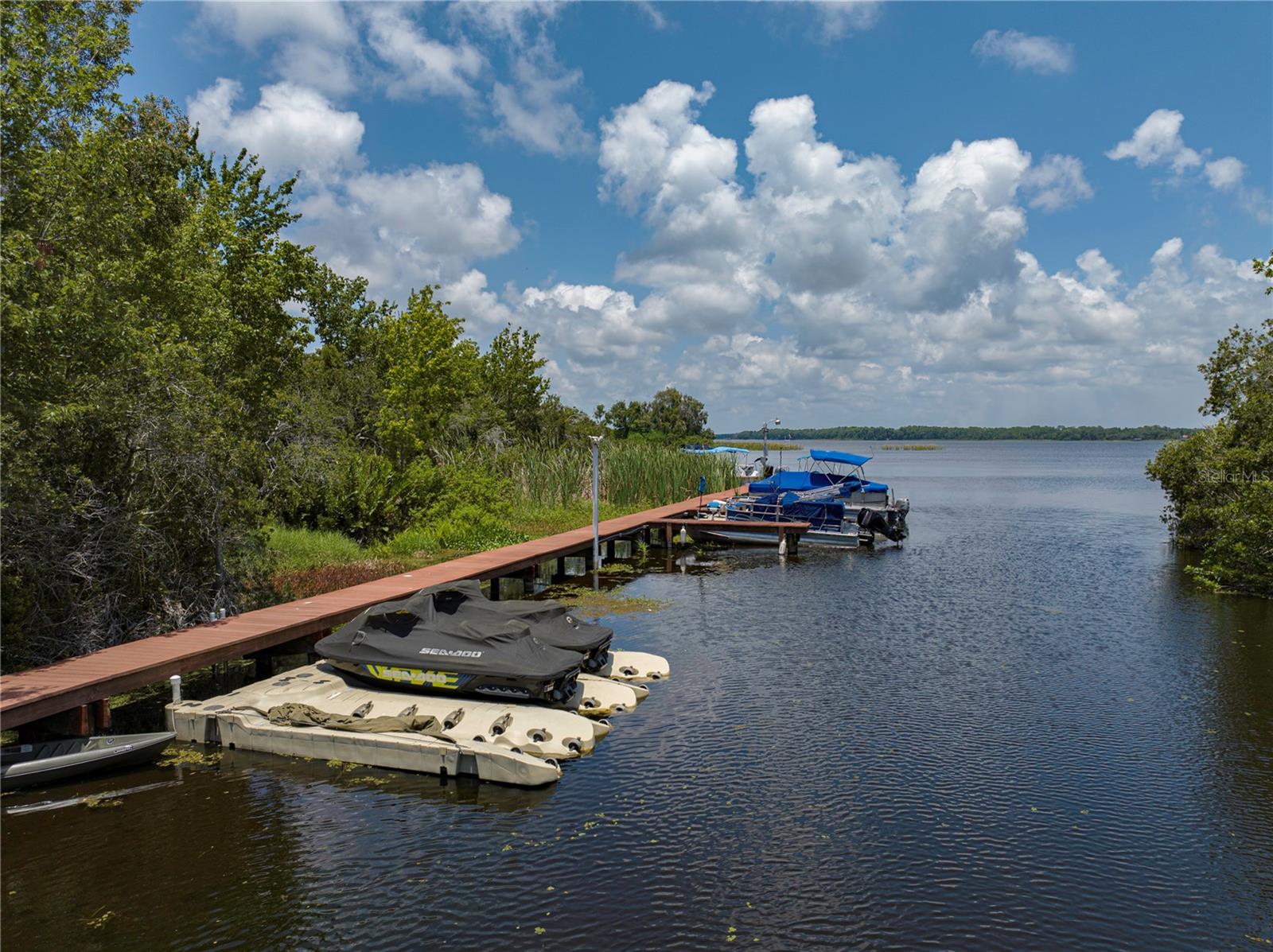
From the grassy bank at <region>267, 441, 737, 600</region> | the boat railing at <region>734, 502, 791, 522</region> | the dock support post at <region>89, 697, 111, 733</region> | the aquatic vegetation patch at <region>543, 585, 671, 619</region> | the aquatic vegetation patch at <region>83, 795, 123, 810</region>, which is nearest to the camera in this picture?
the aquatic vegetation patch at <region>83, 795, 123, 810</region>

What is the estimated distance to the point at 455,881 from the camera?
25.8 ft

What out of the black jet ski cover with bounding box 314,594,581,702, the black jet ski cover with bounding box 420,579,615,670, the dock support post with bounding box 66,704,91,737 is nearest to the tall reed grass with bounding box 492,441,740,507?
the black jet ski cover with bounding box 420,579,615,670

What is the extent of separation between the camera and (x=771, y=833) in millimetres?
8773

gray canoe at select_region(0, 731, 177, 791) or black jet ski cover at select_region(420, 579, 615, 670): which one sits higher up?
black jet ski cover at select_region(420, 579, 615, 670)

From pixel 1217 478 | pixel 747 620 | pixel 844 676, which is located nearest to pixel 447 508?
pixel 747 620

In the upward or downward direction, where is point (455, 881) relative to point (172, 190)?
downward

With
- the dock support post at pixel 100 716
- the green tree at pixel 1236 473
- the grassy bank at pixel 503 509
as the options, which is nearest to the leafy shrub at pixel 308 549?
the grassy bank at pixel 503 509

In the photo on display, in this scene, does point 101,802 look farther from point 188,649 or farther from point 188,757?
point 188,649

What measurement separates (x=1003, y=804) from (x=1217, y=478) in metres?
21.1

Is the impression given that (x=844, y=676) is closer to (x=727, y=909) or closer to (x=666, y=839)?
(x=666, y=839)

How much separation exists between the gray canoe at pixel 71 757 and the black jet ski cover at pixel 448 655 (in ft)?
8.50

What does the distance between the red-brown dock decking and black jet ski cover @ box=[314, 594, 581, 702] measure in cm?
141

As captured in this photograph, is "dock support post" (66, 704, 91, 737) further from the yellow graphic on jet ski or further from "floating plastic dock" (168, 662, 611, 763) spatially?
the yellow graphic on jet ski

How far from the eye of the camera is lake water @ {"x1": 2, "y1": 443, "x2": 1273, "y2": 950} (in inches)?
283
